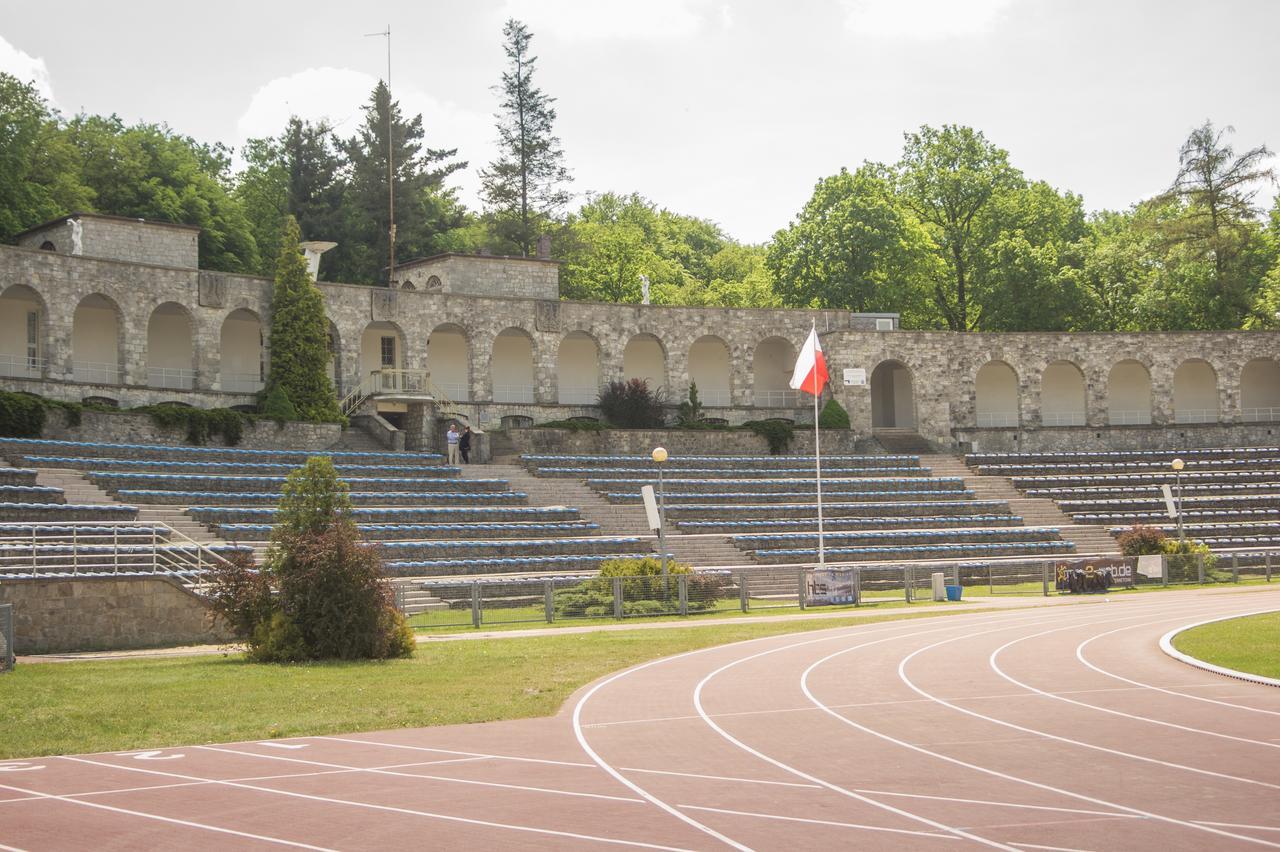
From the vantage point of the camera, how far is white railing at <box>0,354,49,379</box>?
46.5m

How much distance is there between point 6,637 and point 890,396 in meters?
49.3

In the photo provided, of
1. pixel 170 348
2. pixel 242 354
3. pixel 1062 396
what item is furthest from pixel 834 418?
pixel 170 348

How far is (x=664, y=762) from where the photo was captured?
1220 centimetres

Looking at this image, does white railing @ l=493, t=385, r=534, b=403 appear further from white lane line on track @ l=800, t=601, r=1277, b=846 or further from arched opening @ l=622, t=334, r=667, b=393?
white lane line on track @ l=800, t=601, r=1277, b=846

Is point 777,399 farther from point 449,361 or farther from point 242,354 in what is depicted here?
point 242,354

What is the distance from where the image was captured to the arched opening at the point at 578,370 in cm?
5975

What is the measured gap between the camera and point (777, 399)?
2445 inches

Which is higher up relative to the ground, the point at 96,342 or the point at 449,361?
the point at 96,342

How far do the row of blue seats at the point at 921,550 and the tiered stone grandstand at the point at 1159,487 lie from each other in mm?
A: 4089

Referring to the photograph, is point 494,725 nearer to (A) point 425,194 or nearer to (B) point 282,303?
(B) point 282,303

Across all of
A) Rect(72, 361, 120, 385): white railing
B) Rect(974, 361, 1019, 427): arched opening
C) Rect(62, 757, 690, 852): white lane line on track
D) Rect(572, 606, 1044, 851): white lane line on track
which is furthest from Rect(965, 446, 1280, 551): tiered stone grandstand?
Rect(62, 757, 690, 852): white lane line on track

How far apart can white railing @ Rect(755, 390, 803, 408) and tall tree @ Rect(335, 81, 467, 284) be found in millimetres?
22455

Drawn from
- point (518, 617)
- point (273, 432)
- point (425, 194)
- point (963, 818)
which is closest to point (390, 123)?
point (425, 194)

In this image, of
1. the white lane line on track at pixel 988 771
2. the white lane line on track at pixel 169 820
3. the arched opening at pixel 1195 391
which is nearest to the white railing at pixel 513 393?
the arched opening at pixel 1195 391
